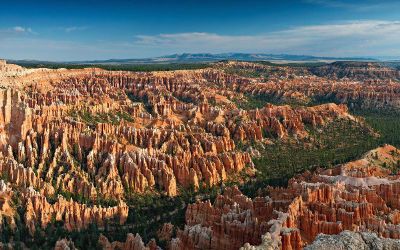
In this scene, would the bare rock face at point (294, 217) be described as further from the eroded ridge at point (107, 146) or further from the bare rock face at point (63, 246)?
the eroded ridge at point (107, 146)

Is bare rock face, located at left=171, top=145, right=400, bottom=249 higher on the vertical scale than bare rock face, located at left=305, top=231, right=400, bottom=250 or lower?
lower

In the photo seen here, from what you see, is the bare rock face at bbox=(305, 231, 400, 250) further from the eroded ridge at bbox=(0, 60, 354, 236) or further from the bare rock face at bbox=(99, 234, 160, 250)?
the eroded ridge at bbox=(0, 60, 354, 236)

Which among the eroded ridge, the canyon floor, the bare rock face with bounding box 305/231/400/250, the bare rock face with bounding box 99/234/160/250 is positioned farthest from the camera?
the eroded ridge

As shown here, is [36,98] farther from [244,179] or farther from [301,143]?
[301,143]

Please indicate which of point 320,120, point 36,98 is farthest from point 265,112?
point 36,98

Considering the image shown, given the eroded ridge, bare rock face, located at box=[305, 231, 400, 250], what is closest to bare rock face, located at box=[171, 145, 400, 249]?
bare rock face, located at box=[305, 231, 400, 250]

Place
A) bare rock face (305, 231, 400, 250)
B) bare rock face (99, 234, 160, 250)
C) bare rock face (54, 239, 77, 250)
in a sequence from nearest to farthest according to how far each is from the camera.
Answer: bare rock face (305, 231, 400, 250)
bare rock face (99, 234, 160, 250)
bare rock face (54, 239, 77, 250)
